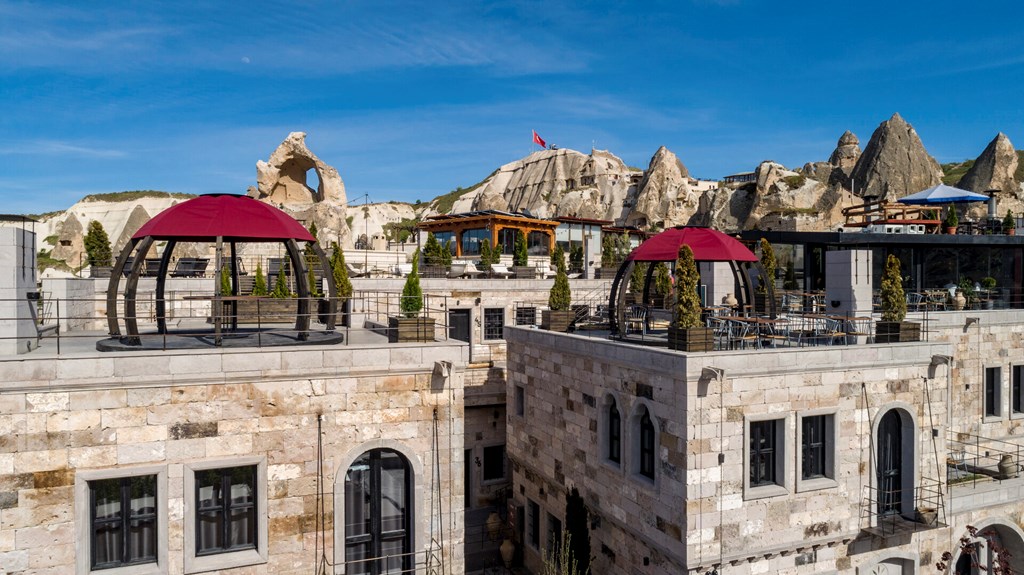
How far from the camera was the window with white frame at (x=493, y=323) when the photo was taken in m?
26.7

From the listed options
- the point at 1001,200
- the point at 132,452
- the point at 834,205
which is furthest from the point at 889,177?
the point at 132,452

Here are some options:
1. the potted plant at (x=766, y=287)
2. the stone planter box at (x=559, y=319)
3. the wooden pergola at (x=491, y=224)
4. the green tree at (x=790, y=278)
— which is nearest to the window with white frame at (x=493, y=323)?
the stone planter box at (x=559, y=319)

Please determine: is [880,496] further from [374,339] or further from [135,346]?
[135,346]

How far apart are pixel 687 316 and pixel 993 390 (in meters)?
16.0

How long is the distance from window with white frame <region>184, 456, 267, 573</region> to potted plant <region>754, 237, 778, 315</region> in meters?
14.1

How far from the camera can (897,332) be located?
15961 mm

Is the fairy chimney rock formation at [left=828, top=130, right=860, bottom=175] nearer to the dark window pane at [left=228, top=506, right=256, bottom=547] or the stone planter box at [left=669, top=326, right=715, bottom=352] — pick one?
the stone planter box at [left=669, top=326, right=715, bottom=352]

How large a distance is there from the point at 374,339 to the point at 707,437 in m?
7.73

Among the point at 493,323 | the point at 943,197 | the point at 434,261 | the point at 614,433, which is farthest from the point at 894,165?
the point at 614,433

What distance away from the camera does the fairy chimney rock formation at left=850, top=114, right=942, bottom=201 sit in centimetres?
7619

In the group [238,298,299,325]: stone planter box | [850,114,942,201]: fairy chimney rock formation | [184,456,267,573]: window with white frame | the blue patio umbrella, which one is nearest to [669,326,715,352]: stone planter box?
[184,456,267,573]: window with white frame

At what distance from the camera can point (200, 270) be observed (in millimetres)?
26328

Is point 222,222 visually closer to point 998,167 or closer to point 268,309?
point 268,309

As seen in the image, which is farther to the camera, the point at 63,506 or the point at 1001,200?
the point at 1001,200
